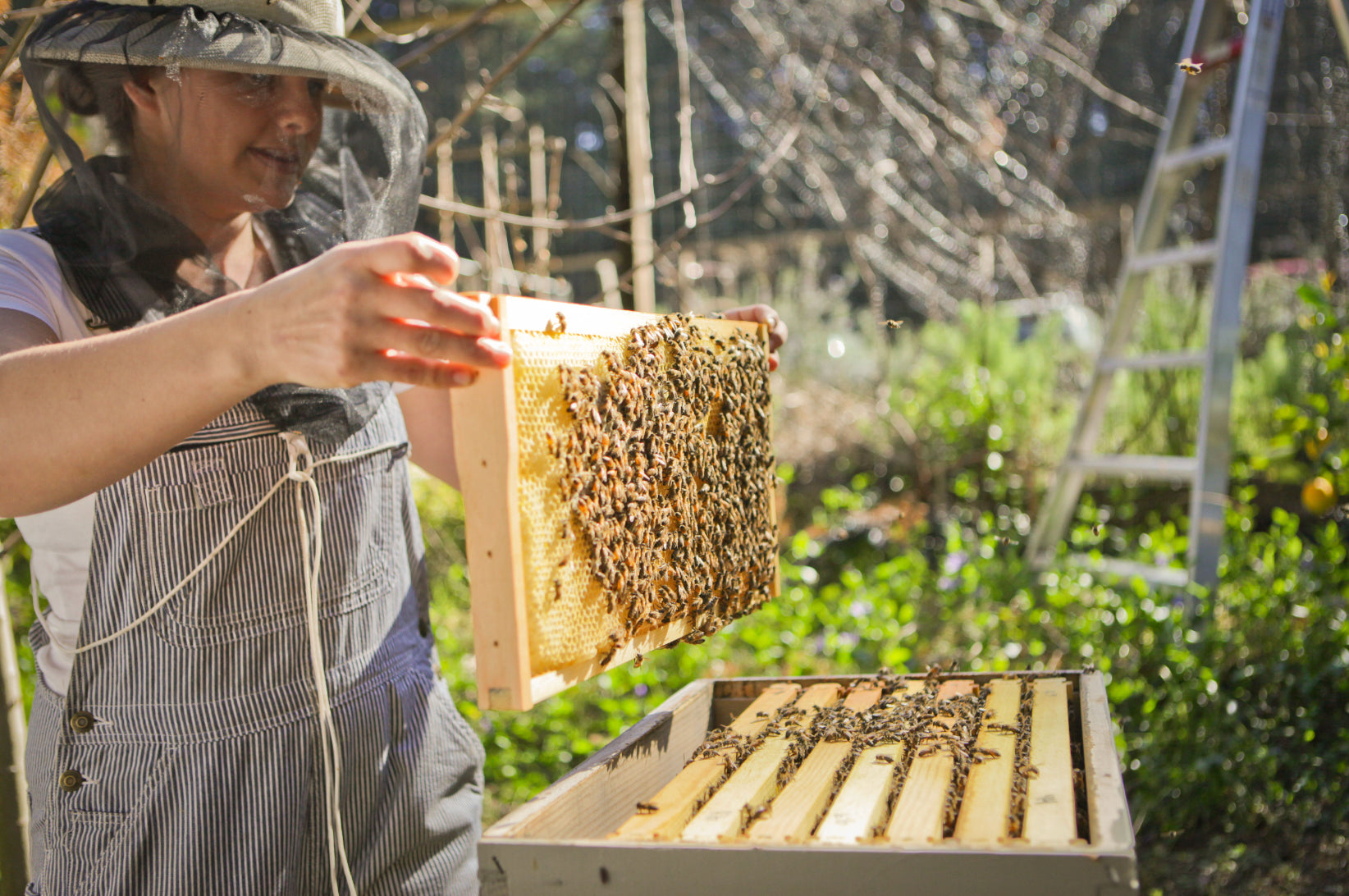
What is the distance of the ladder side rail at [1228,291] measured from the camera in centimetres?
313

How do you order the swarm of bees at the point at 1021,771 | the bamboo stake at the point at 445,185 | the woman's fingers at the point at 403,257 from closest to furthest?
the woman's fingers at the point at 403,257 < the swarm of bees at the point at 1021,771 < the bamboo stake at the point at 445,185

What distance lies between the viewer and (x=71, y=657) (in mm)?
1382

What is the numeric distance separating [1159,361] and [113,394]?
3256mm

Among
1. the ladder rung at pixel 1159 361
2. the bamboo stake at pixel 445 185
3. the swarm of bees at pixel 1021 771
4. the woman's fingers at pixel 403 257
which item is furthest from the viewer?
the bamboo stake at pixel 445 185

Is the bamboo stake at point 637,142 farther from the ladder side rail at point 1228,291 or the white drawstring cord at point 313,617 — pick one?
→ the white drawstring cord at point 313,617

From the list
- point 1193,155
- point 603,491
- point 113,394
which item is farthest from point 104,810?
point 1193,155

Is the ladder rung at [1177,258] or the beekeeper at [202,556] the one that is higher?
the ladder rung at [1177,258]

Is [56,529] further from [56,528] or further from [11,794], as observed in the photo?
[11,794]

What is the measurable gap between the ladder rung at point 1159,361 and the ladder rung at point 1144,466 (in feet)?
1.04

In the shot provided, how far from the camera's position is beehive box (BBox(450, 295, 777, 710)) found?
1.08 m

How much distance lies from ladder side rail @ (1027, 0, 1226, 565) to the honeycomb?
2.57 meters

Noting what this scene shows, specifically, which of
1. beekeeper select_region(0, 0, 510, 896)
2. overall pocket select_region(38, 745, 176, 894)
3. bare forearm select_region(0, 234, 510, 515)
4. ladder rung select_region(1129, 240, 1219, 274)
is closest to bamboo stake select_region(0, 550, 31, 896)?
beekeeper select_region(0, 0, 510, 896)

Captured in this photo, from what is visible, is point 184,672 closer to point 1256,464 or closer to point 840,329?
point 1256,464

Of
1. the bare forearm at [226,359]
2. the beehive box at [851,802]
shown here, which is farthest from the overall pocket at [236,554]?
the beehive box at [851,802]
